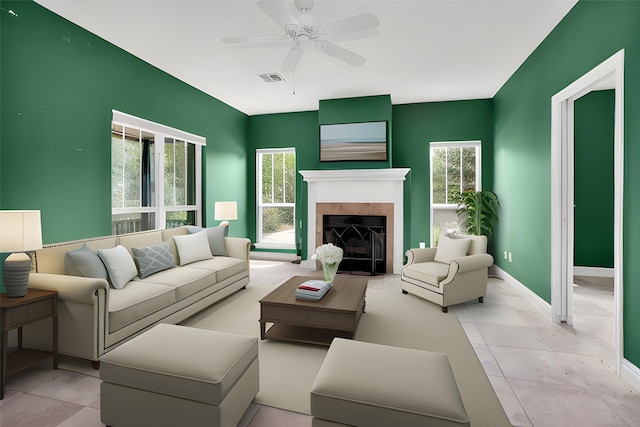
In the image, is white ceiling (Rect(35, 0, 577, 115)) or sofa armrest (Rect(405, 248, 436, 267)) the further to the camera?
sofa armrest (Rect(405, 248, 436, 267))

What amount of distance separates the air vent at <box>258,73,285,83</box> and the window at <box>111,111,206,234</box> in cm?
145

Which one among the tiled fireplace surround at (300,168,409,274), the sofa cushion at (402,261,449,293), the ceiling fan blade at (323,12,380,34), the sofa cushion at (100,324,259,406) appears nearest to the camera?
the sofa cushion at (100,324,259,406)

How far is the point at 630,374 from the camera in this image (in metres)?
2.13

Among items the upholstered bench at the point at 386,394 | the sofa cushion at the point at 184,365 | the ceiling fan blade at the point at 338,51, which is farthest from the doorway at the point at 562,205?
the sofa cushion at the point at 184,365

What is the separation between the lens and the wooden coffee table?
2.61 m

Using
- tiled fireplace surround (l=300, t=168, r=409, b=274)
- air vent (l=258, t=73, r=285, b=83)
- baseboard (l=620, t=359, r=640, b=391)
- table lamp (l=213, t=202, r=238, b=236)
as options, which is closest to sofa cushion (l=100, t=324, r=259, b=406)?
baseboard (l=620, t=359, r=640, b=391)

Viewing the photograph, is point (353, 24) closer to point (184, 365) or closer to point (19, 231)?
point (184, 365)

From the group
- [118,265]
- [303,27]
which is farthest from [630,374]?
[118,265]

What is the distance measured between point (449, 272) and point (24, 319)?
362 centimetres

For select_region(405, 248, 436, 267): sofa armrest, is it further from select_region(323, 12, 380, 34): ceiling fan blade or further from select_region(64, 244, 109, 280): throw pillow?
select_region(64, 244, 109, 280): throw pillow

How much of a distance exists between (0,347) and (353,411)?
2227 mm

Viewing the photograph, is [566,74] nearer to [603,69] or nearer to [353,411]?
[603,69]

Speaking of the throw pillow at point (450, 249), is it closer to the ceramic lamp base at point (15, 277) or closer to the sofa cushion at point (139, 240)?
the sofa cushion at point (139, 240)

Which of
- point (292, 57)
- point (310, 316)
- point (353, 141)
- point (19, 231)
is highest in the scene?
point (292, 57)
